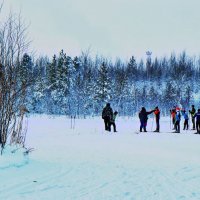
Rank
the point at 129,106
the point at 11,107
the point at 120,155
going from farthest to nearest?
1. the point at 129,106
2. the point at 120,155
3. the point at 11,107

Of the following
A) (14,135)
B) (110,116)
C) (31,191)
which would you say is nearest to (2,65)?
(14,135)

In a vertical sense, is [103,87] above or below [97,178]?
above

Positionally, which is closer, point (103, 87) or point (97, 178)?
point (97, 178)

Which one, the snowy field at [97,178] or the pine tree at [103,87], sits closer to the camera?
the snowy field at [97,178]

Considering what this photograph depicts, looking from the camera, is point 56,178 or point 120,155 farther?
point 120,155

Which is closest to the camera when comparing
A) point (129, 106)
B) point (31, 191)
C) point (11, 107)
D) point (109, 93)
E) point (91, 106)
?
point (31, 191)

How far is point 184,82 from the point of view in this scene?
80938mm

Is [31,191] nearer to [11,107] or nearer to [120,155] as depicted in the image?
[11,107]

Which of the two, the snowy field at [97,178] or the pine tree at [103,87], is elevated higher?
the pine tree at [103,87]

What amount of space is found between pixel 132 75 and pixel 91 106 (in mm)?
26179

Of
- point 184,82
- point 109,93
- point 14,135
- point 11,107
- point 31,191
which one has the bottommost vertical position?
point 31,191

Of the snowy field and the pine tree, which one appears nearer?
the snowy field

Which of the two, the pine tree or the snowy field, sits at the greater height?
the pine tree

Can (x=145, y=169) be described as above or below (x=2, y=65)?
below
